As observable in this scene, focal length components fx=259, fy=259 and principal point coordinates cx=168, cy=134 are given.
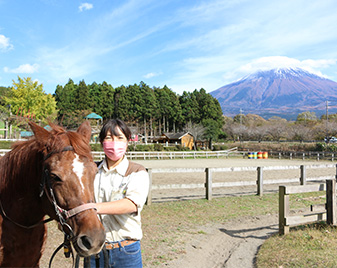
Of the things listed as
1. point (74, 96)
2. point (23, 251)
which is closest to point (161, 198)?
point (23, 251)

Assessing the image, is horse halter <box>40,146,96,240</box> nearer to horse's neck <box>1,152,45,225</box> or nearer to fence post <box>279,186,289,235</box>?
horse's neck <box>1,152,45,225</box>

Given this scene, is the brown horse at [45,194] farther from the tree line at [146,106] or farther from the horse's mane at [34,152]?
the tree line at [146,106]

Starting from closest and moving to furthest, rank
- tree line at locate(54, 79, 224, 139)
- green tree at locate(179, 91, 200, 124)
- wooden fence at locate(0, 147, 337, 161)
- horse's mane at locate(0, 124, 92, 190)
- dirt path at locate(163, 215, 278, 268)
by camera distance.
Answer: horse's mane at locate(0, 124, 92, 190) < dirt path at locate(163, 215, 278, 268) < wooden fence at locate(0, 147, 337, 161) < tree line at locate(54, 79, 224, 139) < green tree at locate(179, 91, 200, 124)

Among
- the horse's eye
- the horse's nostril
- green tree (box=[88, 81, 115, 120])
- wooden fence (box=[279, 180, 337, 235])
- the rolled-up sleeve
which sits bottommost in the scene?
wooden fence (box=[279, 180, 337, 235])

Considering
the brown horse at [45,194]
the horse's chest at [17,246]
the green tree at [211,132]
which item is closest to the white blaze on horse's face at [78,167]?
the brown horse at [45,194]

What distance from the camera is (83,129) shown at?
1929 mm

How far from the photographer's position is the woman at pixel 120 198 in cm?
186

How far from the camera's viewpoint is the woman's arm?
5.32 ft

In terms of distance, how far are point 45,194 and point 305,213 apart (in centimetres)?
523

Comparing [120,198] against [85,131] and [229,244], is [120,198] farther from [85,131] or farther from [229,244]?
[229,244]

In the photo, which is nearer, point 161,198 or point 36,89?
point 161,198

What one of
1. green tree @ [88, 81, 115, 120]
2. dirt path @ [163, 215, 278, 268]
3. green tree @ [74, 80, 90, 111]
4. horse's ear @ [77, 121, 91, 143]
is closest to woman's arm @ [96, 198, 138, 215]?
horse's ear @ [77, 121, 91, 143]

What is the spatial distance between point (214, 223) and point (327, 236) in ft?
7.46

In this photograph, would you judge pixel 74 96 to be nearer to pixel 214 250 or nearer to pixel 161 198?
pixel 161 198
